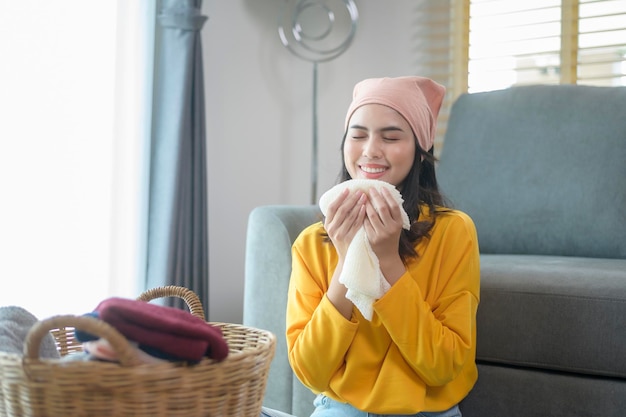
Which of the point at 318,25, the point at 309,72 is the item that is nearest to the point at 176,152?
the point at 309,72

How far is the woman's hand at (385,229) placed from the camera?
116cm

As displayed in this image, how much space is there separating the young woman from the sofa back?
812 millimetres

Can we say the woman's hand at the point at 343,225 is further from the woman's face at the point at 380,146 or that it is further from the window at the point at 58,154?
the window at the point at 58,154

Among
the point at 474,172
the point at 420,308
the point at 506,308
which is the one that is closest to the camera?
the point at 420,308

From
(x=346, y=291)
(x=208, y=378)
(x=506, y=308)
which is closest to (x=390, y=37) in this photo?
(x=506, y=308)

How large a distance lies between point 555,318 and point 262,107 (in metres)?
1.70

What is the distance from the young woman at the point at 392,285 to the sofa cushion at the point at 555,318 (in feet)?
1.01

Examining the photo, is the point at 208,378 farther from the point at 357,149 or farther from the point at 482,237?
the point at 482,237

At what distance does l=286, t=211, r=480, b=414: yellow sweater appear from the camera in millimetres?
1174

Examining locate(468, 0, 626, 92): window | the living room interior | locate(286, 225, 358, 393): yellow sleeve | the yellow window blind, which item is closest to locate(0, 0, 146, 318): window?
the living room interior

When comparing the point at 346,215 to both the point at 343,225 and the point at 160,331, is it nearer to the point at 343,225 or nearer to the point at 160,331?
the point at 343,225

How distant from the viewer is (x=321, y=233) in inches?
54.1

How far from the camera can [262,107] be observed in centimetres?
298

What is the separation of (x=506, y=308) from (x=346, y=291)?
0.57 m
